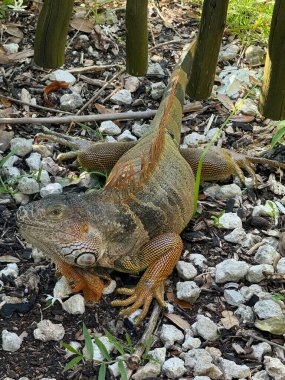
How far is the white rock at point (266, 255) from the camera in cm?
473

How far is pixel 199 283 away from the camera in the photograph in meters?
4.60

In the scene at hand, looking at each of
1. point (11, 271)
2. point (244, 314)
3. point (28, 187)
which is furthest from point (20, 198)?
point (244, 314)

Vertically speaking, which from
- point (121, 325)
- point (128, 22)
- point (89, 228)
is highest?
point (128, 22)

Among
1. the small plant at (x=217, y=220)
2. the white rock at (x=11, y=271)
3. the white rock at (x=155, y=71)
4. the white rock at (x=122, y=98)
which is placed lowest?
the white rock at (x=11, y=271)

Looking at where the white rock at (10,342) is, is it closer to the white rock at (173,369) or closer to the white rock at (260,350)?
the white rock at (173,369)

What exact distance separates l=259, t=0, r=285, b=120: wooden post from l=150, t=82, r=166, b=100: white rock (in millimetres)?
1401

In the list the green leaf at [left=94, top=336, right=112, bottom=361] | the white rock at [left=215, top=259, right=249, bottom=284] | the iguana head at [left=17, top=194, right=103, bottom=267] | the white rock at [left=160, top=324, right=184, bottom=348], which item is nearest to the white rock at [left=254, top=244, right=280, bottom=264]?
the white rock at [left=215, top=259, right=249, bottom=284]

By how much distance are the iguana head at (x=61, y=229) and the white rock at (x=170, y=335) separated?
20.9 inches

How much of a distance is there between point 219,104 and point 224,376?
2.86m

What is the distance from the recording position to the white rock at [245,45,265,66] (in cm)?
673

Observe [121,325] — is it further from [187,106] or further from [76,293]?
[187,106]

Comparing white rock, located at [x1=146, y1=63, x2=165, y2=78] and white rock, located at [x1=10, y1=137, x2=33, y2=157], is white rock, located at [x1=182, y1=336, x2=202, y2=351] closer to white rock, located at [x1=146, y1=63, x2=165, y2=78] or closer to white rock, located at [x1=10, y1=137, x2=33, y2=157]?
white rock, located at [x1=10, y1=137, x2=33, y2=157]

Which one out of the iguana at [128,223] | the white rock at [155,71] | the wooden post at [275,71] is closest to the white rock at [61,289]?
the iguana at [128,223]

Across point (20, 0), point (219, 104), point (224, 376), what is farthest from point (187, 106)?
point (224, 376)
